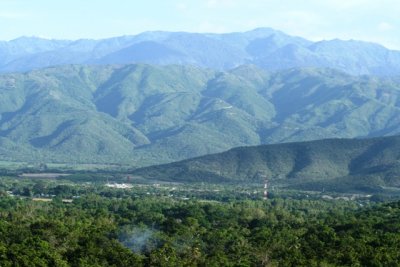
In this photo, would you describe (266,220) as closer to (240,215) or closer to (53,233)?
(240,215)

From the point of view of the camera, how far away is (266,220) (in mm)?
125438

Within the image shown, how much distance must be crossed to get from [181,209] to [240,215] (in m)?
9.49

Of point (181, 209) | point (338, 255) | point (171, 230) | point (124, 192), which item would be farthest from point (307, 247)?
point (124, 192)

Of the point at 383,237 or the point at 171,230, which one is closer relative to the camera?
the point at 383,237

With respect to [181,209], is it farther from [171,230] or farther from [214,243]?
[214,243]

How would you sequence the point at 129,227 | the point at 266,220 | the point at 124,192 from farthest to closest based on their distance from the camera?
the point at 124,192 → the point at 266,220 → the point at 129,227

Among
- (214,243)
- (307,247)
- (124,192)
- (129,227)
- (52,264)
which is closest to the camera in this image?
(52,264)

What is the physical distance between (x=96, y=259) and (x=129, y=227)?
78.7ft

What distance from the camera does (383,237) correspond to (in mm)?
96250

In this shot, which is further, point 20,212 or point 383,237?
point 20,212

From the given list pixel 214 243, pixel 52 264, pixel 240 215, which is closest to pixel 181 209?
pixel 240 215

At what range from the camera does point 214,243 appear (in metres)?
101

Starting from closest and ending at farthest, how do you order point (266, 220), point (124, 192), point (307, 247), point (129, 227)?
1. point (307, 247)
2. point (129, 227)
3. point (266, 220)
4. point (124, 192)

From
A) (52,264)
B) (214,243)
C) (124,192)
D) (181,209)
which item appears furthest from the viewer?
(124,192)
